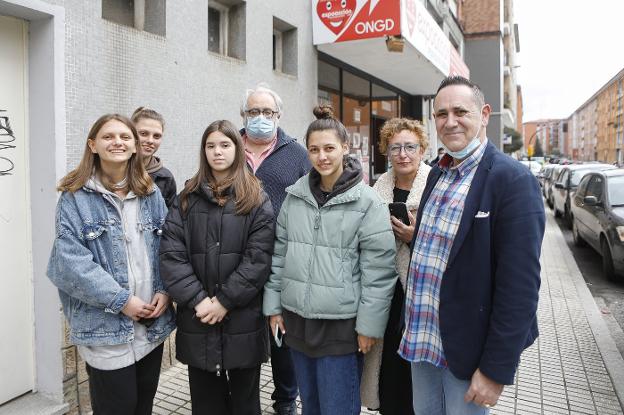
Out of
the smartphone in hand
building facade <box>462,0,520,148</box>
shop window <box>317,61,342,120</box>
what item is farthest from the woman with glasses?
building facade <box>462,0,520,148</box>

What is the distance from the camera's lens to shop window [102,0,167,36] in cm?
425

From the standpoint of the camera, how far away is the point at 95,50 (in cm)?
376

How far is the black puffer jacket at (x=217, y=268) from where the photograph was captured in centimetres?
254

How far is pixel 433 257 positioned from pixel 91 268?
1.62m

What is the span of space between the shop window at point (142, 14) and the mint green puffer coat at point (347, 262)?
2925 millimetres

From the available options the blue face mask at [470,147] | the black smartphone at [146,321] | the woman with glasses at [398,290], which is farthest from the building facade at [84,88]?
the blue face mask at [470,147]

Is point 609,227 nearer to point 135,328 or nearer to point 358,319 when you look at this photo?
point 358,319

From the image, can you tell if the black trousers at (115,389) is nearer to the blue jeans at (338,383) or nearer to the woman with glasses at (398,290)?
the blue jeans at (338,383)

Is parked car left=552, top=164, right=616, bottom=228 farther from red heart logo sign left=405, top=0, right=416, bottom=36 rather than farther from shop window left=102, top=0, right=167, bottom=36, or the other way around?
shop window left=102, top=0, right=167, bottom=36

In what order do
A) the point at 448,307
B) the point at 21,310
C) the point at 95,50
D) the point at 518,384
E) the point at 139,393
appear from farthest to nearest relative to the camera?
the point at 518,384 → the point at 95,50 → the point at 21,310 → the point at 139,393 → the point at 448,307

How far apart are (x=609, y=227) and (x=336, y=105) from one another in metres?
5.27

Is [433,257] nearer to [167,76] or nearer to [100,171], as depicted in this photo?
[100,171]

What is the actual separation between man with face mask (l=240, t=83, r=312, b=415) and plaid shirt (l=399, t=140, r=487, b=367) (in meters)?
1.19

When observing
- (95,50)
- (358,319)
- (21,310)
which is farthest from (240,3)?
(358,319)
